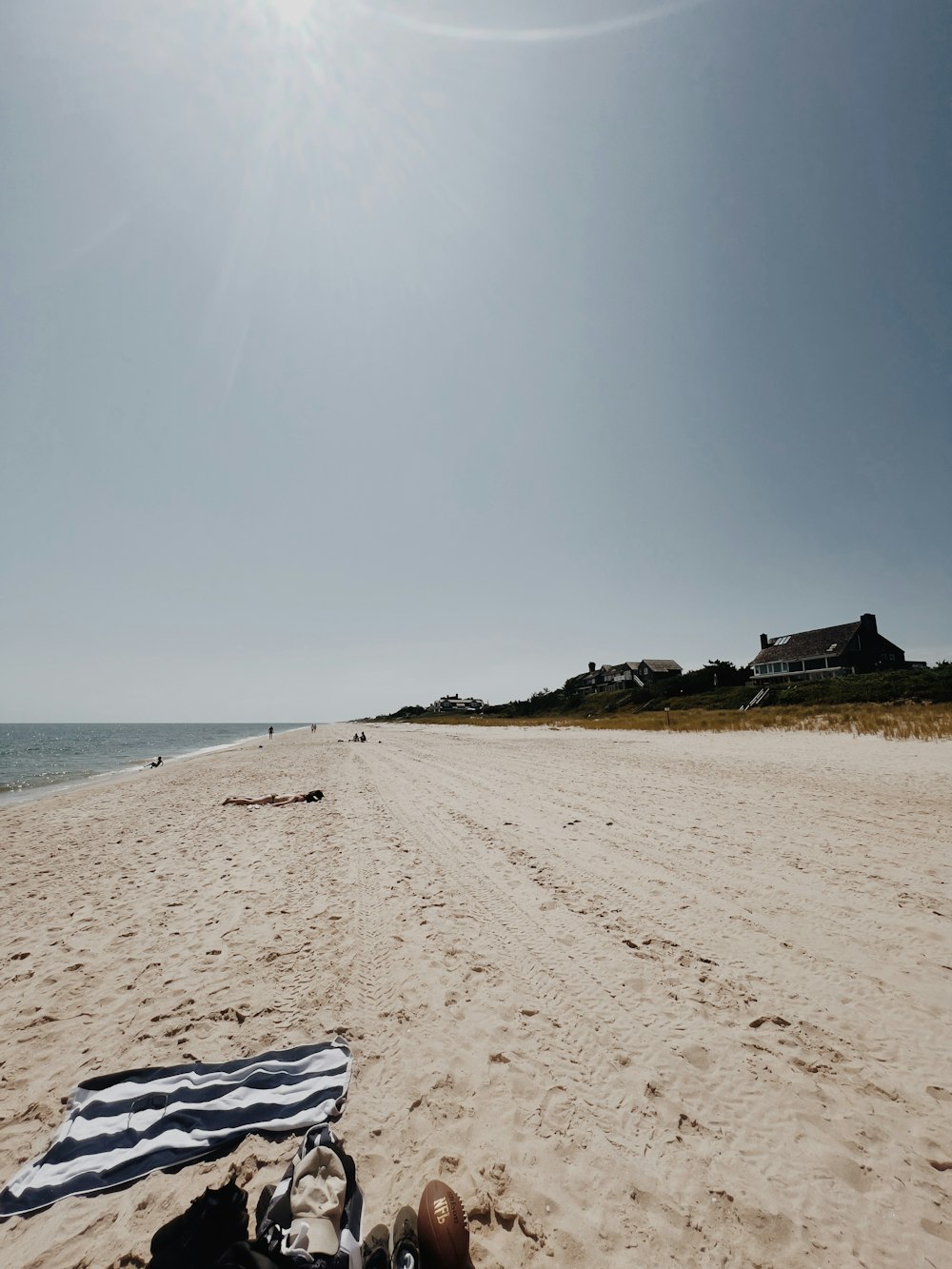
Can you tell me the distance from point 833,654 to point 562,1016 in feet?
220

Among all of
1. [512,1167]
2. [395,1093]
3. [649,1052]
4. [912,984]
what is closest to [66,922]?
[395,1093]

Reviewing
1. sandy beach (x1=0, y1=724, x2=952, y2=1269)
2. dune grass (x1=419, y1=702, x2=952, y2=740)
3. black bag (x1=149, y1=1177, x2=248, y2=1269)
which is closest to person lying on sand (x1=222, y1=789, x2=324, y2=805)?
sandy beach (x1=0, y1=724, x2=952, y2=1269)

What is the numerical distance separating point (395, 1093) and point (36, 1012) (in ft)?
12.9

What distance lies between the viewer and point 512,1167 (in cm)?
299

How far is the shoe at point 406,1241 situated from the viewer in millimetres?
2426

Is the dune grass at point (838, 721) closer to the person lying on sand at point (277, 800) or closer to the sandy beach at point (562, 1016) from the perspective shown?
the sandy beach at point (562, 1016)

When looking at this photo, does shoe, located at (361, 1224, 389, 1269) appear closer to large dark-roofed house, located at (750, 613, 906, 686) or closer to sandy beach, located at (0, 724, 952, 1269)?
sandy beach, located at (0, 724, 952, 1269)

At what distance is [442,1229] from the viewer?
252cm

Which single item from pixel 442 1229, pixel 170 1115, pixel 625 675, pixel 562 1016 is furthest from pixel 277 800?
pixel 625 675

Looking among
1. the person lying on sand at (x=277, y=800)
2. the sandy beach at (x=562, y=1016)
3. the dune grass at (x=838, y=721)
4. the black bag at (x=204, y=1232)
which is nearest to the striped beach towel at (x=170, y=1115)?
the sandy beach at (x=562, y=1016)

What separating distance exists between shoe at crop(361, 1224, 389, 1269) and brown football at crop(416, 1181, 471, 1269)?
0.57 feet

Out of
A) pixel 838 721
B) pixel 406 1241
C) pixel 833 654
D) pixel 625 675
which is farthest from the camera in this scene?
pixel 625 675

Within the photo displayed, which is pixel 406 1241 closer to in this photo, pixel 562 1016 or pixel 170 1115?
pixel 170 1115

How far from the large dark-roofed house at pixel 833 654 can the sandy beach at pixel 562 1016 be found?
55566 mm
